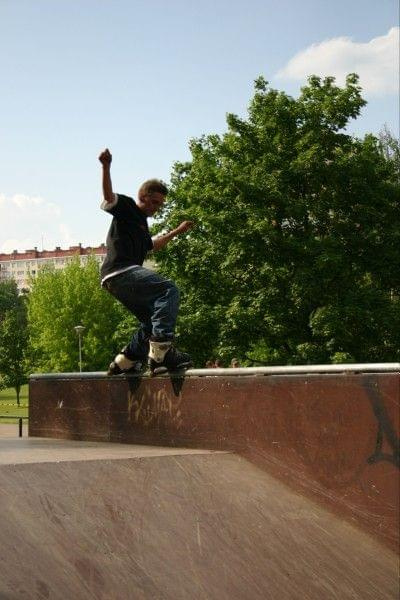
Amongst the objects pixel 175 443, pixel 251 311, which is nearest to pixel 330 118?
pixel 251 311

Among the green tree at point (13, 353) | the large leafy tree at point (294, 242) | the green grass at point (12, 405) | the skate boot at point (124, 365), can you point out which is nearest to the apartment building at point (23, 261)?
the green grass at point (12, 405)

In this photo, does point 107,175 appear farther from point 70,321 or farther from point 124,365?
point 70,321

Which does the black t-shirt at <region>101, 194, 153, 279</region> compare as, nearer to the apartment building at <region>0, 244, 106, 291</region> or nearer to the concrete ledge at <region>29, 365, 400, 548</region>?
the concrete ledge at <region>29, 365, 400, 548</region>

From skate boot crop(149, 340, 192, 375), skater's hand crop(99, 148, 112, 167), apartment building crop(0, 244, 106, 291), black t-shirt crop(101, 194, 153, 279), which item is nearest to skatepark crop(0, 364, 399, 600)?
skate boot crop(149, 340, 192, 375)

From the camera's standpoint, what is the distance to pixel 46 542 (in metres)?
4.13

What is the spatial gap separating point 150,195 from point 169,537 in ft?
10.3

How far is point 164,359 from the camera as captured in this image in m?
6.63

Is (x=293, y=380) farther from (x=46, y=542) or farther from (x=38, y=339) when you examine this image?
(x=38, y=339)

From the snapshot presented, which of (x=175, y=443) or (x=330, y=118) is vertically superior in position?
(x=330, y=118)

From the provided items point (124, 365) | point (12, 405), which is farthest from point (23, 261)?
point (124, 365)

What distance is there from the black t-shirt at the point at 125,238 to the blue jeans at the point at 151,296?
0.11m

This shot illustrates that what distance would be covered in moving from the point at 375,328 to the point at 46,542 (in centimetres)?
2240

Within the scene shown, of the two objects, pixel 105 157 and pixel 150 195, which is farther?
pixel 150 195

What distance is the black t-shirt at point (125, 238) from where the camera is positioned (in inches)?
263
